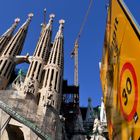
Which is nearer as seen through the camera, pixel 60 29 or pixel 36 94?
pixel 36 94

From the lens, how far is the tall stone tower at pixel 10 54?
35500mm

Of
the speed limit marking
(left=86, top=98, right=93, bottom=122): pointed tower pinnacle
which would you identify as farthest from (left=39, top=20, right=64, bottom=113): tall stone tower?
the speed limit marking

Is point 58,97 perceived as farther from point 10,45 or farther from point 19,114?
point 10,45

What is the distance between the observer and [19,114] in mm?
25859

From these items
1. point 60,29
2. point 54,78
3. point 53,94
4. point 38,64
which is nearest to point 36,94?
point 53,94

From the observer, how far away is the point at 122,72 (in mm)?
3670

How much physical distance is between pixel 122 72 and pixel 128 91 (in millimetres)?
317

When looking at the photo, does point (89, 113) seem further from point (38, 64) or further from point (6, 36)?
point (6, 36)

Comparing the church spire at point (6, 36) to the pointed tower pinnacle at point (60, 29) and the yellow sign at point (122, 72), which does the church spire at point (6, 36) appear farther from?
the yellow sign at point (122, 72)

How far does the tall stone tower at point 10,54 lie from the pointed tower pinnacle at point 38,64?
2.50 meters

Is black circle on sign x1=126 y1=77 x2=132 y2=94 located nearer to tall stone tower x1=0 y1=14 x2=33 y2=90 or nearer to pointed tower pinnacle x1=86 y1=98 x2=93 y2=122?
tall stone tower x1=0 y1=14 x2=33 y2=90

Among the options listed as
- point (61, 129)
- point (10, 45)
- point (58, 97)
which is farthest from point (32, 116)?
point (10, 45)

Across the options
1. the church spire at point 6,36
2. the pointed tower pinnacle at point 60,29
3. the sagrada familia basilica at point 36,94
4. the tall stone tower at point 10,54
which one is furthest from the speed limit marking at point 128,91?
the pointed tower pinnacle at point 60,29

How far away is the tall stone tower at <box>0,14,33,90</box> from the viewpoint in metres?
35.5
